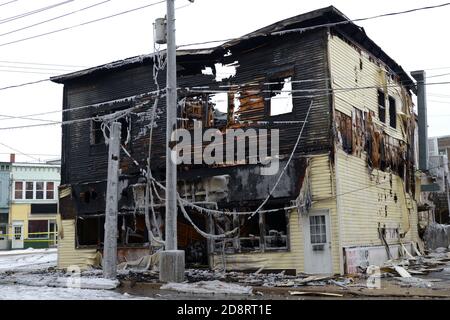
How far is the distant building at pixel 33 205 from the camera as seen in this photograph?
47.7 metres

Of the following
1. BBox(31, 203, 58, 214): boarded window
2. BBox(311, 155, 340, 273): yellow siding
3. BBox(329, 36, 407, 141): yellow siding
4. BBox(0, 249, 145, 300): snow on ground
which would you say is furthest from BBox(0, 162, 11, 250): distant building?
BBox(311, 155, 340, 273): yellow siding

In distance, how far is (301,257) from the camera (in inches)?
655

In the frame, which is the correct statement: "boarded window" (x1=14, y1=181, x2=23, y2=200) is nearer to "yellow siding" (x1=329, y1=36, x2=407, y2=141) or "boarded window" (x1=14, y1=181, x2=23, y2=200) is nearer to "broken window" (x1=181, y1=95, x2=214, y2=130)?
"broken window" (x1=181, y1=95, x2=214, y2=130)

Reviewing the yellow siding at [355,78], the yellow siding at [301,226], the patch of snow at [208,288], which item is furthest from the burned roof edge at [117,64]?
the patch of snow at [208,288]

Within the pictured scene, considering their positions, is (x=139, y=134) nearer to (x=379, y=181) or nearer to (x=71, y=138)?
(x=71, y=138)

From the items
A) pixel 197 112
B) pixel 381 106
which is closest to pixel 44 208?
pixel 197 112

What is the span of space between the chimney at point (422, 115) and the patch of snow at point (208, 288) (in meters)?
13.9

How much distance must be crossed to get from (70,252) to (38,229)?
2863cm

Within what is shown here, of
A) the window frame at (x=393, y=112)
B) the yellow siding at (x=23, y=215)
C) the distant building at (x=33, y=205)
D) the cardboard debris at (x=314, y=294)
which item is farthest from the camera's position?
the distant building at (x=33, y=205)

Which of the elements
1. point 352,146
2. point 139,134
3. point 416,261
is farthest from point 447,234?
point 139,134

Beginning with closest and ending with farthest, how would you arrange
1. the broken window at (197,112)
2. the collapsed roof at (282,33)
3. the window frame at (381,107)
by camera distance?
the collapsed roof at (282,33), the broken window at (197,112), the window frame at (381,107)

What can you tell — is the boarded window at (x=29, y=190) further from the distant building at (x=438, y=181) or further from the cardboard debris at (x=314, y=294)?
the cardboard debris at (x=314, y=294)

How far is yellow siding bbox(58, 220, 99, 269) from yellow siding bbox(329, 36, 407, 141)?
1222cm

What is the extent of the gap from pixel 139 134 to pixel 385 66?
10837 mm
